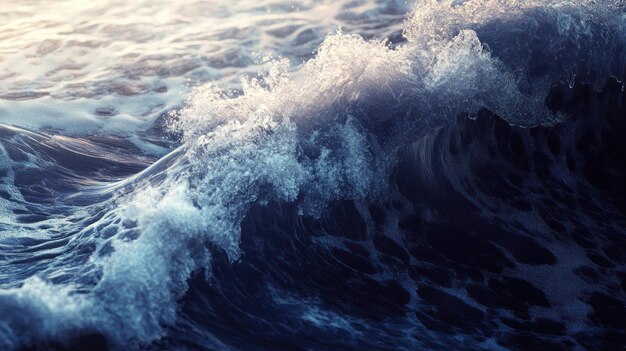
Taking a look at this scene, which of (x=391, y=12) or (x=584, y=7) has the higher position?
(x=391, y=12)

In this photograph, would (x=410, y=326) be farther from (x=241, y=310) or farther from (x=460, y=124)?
(x=460, y=124)

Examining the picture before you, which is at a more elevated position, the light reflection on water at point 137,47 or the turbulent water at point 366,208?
the light reflection on water at point 137,47

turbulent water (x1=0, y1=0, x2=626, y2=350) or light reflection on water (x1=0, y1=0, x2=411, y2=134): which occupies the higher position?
light reflection on water (x1=0, y1=0, x2=411, y2=134)

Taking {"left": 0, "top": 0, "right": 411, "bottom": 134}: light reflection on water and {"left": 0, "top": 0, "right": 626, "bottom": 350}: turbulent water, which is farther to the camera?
{"left": 0, "top": 0, "right": 411, "bottom": 134}: light reflection on water

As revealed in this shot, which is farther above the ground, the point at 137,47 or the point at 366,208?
the point at 137,47

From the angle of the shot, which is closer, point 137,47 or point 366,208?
point 366,208

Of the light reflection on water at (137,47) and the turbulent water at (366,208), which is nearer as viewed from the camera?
the turbulent water at (366,208)

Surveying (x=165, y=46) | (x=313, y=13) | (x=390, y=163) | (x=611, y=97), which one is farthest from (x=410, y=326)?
(x=313, y=13)

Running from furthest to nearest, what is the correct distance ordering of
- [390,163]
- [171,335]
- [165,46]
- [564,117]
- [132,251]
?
[165,46] < [564,117] < [390,163] < [132,251] < [171,335]
